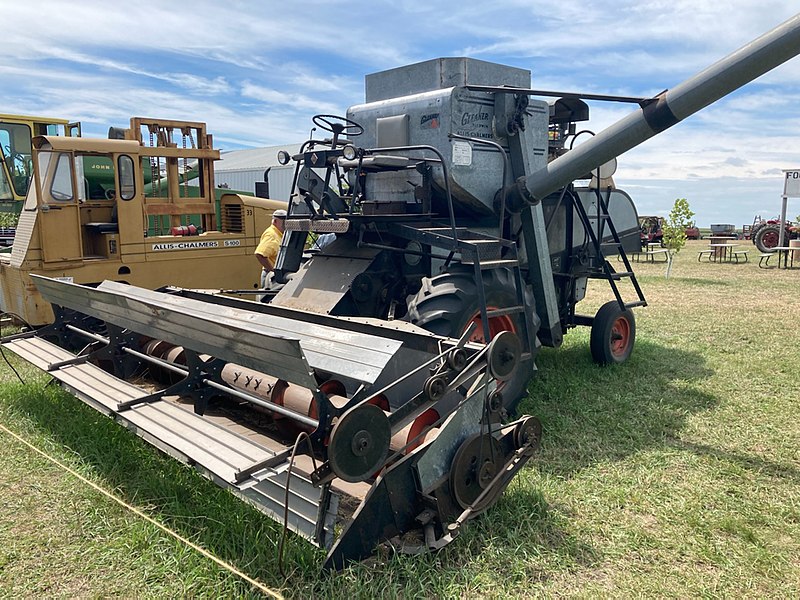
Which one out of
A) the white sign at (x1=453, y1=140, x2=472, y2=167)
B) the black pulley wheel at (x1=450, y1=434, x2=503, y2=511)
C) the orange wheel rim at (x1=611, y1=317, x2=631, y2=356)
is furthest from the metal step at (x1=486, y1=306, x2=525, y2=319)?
the orange wheel rim at (x1=611, y1=317, x2=631, y2=356)

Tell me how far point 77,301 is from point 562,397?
398cm

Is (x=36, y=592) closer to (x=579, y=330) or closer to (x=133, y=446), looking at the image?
(x=133, y=446)

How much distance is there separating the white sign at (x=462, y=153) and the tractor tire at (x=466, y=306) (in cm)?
90

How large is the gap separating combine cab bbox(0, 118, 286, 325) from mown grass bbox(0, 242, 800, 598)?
82.2 inches

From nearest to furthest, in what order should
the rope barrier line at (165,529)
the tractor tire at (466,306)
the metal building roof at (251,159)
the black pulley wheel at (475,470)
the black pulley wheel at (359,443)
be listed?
the black pulley wheel at (359,443) → the rope barrier line at (165,529) → the black pulley wheel at (475,470) → the tractor tire at (466,306) → the metal building roof at (251,159)

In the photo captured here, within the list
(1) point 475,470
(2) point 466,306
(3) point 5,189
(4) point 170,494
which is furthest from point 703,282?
(3) point 5,189

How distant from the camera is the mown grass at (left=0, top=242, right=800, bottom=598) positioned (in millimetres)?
3010

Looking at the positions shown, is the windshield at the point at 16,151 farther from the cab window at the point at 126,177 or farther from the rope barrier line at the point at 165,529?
the rope barrier line at the point at 165,529

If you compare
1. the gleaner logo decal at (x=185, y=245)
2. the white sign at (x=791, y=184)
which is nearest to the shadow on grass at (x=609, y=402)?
the gleaner logo decal at (x=185, y=245)

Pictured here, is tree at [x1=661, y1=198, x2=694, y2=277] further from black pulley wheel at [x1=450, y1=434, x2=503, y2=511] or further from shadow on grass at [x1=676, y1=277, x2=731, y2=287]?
black pulley wheel at [x1=450, y1=434, x2=503, y2=511]

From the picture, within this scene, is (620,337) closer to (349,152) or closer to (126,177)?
(349,152)

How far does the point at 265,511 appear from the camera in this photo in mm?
2895

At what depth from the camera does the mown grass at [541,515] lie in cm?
301

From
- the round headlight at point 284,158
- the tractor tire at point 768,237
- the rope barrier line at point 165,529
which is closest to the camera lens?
the rope barrier line at point 165,529
